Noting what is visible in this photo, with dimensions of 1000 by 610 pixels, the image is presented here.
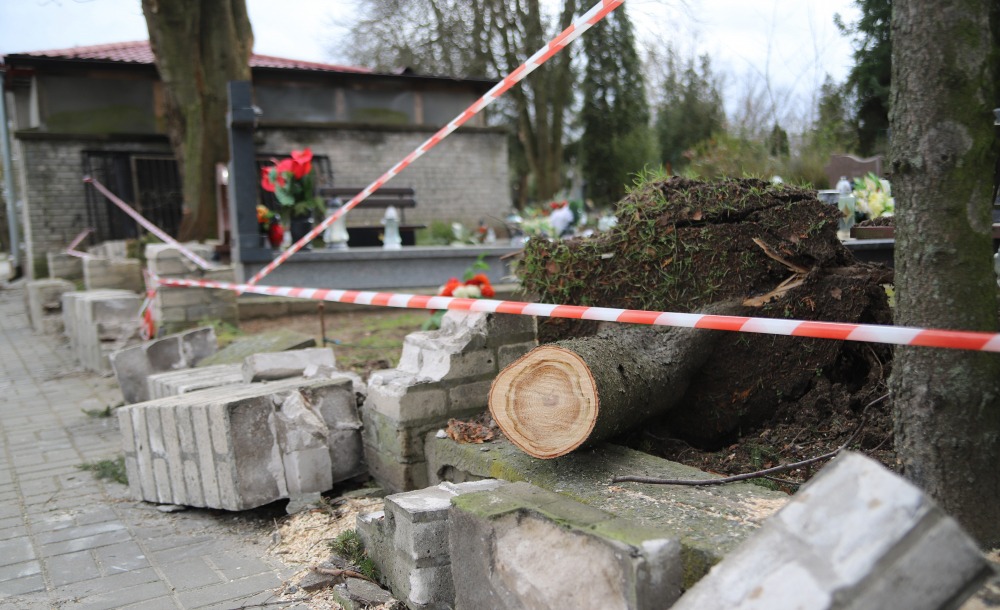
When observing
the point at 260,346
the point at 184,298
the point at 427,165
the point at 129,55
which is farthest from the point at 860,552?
the point at 129,55

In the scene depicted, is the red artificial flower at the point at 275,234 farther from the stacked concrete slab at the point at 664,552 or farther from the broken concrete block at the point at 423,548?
the broken concrete block at the point at 423,548

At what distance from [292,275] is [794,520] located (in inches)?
333

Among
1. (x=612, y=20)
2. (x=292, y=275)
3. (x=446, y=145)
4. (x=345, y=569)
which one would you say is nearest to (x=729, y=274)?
(x=345, y=569)

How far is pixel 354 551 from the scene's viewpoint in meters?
3.25

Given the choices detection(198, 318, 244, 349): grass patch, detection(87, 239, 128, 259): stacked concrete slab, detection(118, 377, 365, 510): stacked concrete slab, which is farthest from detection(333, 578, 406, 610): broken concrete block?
detection(87, 239, 128, 259): stacked concrete slab

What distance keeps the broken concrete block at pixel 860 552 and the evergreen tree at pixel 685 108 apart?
24.9 m

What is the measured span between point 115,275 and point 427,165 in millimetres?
9043

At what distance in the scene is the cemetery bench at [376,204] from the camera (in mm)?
11234

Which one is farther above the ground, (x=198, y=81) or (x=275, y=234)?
(x=198, y=81)

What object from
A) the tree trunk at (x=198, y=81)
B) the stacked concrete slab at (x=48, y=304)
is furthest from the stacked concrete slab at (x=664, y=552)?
the stacked concrete slab at (x=48, y=304)

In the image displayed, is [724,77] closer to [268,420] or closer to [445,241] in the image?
[445,241]

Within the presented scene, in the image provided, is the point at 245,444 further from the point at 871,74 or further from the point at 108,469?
the point at 871,74

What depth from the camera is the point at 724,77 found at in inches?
Result: 955

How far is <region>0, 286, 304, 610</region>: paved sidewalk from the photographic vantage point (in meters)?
3.10
